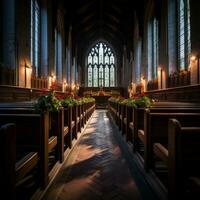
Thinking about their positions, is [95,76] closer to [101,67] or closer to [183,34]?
[101,67]

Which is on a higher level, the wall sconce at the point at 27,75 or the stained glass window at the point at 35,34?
the stained glass window at the point at 35,34

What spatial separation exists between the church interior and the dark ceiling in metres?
0.12

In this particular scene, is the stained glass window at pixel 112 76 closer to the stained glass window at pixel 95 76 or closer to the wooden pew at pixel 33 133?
the stained glass window at pixel 95 76

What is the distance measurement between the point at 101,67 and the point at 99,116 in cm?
1725

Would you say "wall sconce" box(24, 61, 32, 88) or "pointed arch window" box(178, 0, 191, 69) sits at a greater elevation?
"pointed arch window" box(178, 0, 191, 69)

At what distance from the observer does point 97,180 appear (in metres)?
2.65

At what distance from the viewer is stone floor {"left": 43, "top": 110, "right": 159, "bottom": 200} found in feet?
7.38

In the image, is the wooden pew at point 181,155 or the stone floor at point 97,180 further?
the stone floor at point 97,180

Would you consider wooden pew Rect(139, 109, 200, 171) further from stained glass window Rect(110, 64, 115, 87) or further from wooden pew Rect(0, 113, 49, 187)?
stained glass window Rect(110, 64, 115, 87)

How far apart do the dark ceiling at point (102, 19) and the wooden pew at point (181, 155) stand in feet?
54.8

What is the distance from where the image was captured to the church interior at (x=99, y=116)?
1.87 metres

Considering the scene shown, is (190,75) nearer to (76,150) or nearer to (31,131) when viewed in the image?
(76,150)

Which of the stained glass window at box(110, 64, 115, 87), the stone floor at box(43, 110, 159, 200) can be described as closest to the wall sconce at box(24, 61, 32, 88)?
the stone floor at box(43, 110, 159, 200)

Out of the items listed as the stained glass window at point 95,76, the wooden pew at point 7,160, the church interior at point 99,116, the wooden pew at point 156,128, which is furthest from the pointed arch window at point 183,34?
the stained glass window at point 95,76
